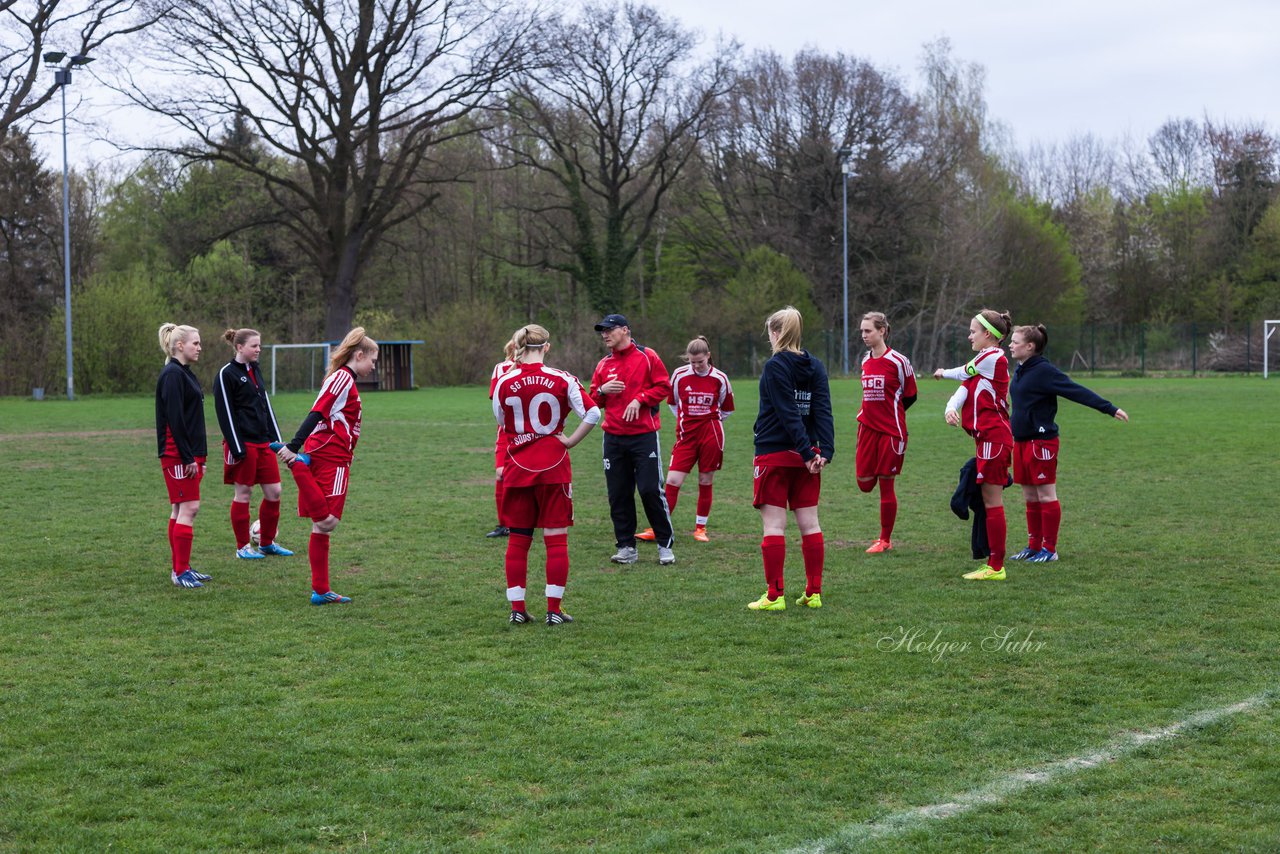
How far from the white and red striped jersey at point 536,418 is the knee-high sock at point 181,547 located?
2793 mm

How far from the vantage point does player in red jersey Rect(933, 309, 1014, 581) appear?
8.20 m

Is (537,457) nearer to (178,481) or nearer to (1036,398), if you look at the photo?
(178,481)

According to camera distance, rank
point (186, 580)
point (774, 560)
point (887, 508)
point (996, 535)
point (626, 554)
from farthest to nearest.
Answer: point (887, 508) < point (626, 554) < point (186, 580) < point (996, 535) < point (774, 560)

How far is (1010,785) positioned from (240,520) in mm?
6650

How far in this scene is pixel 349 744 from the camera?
4.94m

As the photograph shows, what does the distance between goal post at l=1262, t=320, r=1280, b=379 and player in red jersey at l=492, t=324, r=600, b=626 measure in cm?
3999

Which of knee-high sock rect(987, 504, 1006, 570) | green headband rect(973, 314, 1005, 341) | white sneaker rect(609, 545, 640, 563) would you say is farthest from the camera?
white sneaker rect(609, 545, 640, 563)

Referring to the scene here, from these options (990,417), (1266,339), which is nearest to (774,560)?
(990,417)

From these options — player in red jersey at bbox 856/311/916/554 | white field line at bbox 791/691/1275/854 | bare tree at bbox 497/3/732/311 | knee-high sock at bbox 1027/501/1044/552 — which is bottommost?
white field line at bbox 791/691/1275/854

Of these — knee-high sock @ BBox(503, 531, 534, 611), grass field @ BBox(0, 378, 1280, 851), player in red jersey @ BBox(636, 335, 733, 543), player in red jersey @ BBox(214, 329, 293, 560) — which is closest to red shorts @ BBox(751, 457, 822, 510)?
grass field @ BBox(0, 378, 1280, 851)

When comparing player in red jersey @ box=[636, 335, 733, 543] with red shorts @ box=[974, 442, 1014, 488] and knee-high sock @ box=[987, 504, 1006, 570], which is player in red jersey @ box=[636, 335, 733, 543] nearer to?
red shorts @ box=[974, 442, 1014, 488]

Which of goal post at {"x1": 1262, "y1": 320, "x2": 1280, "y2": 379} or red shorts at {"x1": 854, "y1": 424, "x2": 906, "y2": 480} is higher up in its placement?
goal post at {"x1": 1262, "y1": 320, "x2": 1280, "y2": 379}

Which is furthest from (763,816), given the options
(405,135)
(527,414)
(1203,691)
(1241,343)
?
(1241,343)

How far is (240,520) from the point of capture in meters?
9.33
